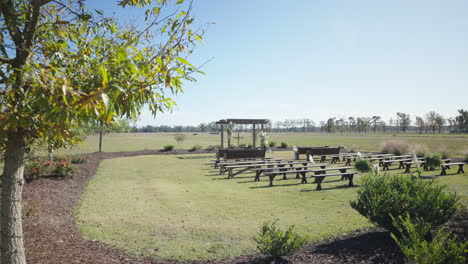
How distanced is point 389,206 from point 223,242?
2.79 m

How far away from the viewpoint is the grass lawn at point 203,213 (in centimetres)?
489

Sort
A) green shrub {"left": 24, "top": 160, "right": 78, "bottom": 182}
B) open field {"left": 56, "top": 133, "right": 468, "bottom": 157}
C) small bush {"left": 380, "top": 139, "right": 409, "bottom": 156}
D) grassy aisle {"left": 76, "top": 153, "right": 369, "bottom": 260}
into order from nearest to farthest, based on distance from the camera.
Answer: grassy aisle {"left": 76, "top": 153, "right": 369, "bottom": 260}
green shrub {"left": 24, "top": 160, "right": 78, "bottom": 182}
small bush {"left": 380, "top": 139, "right": 409, "bottom": 156}
open field {"left": 56, "top": 133, "right": 468, "bottom": 157}

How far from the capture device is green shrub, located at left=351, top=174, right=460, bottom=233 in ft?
13.1

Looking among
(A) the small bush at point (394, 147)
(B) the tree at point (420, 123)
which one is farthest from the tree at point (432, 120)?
(A) the small bush at point (394, 147)

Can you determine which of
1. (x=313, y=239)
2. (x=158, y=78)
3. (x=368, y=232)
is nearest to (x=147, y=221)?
(x=313, y=239)

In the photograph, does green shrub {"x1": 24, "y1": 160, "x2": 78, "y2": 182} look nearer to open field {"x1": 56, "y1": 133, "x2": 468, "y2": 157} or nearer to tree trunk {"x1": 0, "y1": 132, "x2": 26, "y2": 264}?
open field {"x1": 56, "y1": 133, "x2": 468, "y2": 157}

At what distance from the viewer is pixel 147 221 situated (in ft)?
20.3

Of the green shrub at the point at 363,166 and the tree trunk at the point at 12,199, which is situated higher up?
the tree trunk at the point at 12,199

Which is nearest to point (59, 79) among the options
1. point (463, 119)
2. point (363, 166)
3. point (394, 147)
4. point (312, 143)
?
point (363, 166)

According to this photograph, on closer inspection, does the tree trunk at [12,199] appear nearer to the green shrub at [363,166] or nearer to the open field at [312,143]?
the open field at [312,143]

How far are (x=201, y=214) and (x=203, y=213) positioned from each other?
9 cm

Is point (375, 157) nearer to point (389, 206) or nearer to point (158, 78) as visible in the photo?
point (389, 206)

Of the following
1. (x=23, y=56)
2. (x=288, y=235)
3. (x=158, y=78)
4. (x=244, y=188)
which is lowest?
(x=244, y=188)

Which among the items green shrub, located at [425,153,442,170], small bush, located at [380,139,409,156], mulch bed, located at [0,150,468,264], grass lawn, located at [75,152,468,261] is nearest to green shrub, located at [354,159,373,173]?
grass lawn, located at [75,152,468,261]
